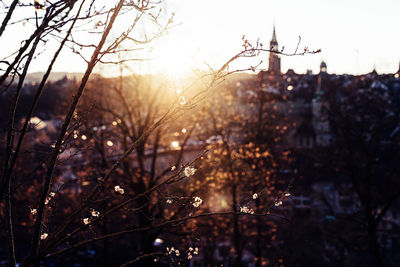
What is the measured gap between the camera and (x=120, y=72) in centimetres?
1209

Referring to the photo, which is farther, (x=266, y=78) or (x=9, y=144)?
(x=266, y=78)

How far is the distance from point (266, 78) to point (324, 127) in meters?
37.3

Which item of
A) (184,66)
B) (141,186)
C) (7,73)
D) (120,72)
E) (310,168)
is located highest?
(120,72)

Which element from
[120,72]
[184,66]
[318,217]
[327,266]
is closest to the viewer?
[184,66]

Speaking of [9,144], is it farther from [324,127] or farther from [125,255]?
[324,127]

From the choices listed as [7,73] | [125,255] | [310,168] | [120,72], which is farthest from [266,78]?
[310,168]

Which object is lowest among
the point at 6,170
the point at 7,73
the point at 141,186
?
the point at 141,186

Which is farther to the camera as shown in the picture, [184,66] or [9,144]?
[184,66]

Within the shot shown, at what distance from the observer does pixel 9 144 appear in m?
3.46

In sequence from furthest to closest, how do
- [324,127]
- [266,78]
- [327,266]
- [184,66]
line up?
1. [324,127]
2. [327,266]
3. [266,78]
4. [184,66]

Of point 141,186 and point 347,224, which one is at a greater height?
point 141,186

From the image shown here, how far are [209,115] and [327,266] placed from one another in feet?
46.5

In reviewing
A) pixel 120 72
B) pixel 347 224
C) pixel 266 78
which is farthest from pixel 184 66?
pixel 347 224

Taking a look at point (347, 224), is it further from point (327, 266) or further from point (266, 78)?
point (266, 78)
